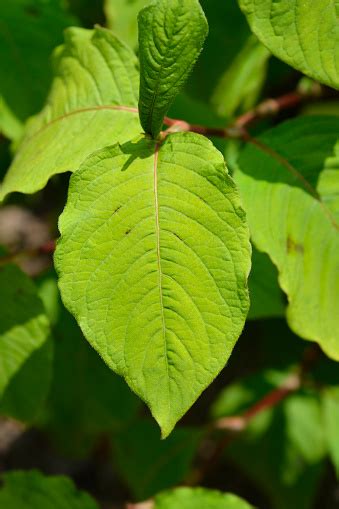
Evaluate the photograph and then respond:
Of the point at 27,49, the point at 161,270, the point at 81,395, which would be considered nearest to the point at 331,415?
the point at 81,395

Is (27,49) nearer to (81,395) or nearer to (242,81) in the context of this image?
(242,81)

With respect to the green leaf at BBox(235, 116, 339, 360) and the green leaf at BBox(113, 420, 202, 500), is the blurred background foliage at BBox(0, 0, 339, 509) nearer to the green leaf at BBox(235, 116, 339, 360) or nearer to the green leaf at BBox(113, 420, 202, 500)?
the green leaf at BBox(113, 420, 202, 500)

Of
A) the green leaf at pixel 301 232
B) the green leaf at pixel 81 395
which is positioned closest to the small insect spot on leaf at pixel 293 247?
the green leaf at pixel 301 232

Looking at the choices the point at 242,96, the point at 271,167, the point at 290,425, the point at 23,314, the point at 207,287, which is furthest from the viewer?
the point at 290,425

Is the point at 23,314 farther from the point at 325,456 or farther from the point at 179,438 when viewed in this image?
the point at 325,456

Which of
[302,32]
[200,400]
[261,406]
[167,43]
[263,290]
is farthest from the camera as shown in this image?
[200,400]

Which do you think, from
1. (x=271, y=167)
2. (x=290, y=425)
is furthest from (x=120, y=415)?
(x=271, y=167)

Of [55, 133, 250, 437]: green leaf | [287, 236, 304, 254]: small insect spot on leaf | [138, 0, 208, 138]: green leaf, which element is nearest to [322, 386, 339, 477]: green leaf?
[287, 236, 304, 254]: small insect spot on leaf
